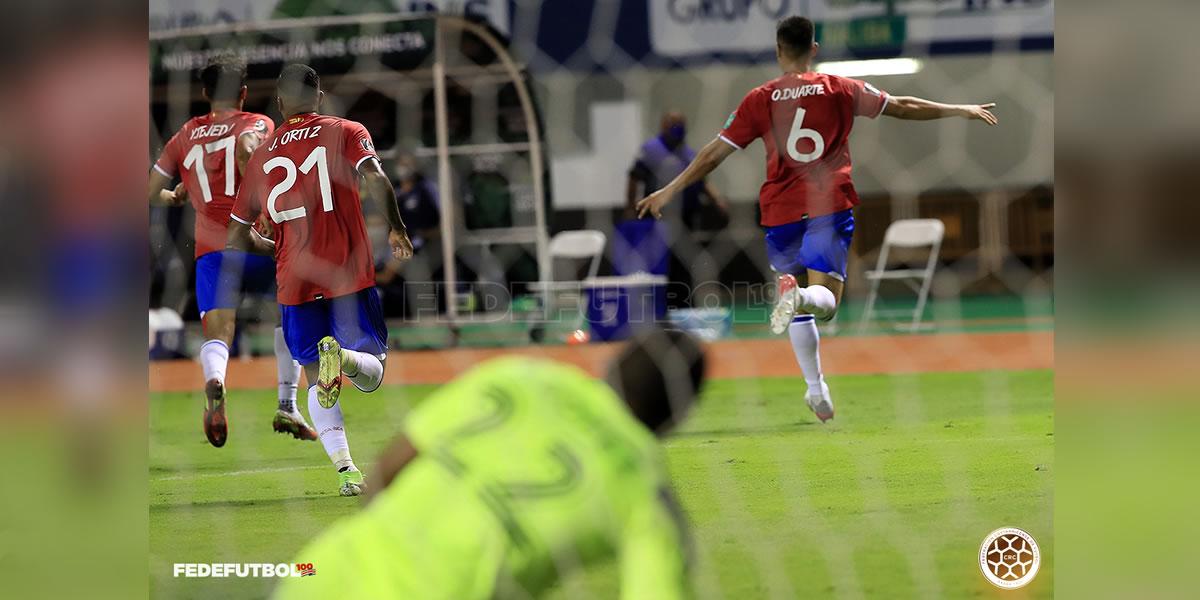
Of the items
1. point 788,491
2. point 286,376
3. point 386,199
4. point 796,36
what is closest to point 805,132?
point 796,36

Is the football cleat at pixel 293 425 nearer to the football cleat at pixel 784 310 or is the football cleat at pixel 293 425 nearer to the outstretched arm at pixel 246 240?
the outstretched arm at pixel 246 240

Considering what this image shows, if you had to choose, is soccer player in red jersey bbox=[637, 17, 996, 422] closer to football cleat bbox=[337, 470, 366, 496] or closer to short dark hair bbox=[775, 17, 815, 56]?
short dark hair bbox=[775, 17, 815, 56]

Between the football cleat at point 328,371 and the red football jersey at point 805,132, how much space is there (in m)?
1.67

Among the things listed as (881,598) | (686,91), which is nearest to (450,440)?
(881,598)

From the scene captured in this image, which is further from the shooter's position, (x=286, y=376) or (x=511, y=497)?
(x=286, y=376)

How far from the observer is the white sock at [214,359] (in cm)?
490

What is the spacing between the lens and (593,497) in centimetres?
189

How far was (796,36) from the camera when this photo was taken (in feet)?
16.0

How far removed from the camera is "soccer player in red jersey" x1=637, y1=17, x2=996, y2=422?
482 cm

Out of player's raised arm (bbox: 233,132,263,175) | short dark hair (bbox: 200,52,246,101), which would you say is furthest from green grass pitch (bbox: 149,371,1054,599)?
short dark hair (bbox: 200,52,246,101)

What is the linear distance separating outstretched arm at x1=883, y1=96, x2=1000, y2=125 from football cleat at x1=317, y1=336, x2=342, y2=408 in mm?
2160

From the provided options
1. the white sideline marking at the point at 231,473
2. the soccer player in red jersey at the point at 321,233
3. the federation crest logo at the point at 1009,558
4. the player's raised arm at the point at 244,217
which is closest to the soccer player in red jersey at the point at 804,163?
the soccer player in red jersey at the point at 321,233

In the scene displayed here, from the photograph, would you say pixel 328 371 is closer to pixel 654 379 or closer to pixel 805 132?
pixel 805 132

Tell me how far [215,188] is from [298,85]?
0.83 metres
